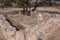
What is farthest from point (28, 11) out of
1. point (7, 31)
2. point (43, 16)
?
point (7, 31)

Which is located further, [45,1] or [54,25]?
[45,1]

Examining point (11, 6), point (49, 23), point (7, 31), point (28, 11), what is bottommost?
point (11, 6)

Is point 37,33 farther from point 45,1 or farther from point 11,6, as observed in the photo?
point 11,6

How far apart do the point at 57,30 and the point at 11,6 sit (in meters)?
11.3

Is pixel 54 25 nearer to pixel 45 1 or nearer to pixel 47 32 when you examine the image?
pixel 47 32

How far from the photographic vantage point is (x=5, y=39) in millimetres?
8125

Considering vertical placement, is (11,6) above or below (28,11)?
below

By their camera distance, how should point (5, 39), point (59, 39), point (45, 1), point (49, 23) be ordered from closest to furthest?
point (59, 39) < point (49, 23) < point (5, 39) < point (45, 1)

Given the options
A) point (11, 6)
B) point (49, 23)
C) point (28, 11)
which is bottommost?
point (11, 6)

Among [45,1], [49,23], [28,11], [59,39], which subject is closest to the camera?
[59,39]

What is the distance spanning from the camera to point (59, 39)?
628 centimetres

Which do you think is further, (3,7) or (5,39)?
(3,7)

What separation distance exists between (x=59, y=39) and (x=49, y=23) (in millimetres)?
775

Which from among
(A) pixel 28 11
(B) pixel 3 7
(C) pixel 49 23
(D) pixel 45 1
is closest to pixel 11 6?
(B) pixel 3 7
